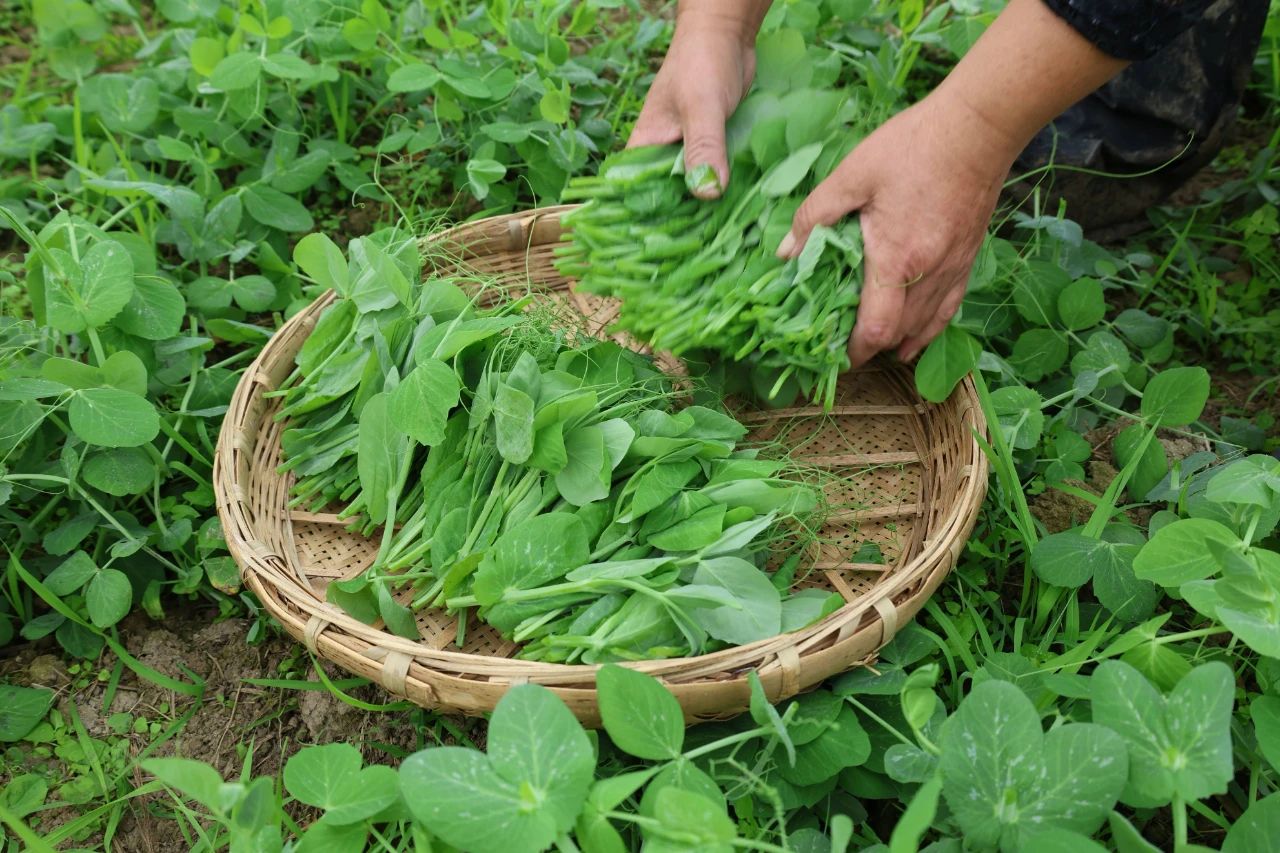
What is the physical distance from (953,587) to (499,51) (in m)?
1.32

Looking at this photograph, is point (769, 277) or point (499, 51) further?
point (499, 51)

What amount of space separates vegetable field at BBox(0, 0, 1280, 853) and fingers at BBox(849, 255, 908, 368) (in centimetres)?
3

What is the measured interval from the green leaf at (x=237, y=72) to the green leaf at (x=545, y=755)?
4.51 ft

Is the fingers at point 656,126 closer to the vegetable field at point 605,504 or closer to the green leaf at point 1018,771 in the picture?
the vegetable field at point 605,504

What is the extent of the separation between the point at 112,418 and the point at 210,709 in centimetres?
44

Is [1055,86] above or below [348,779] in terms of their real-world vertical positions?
above

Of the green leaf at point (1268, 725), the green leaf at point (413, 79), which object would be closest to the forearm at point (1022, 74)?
the green leaf at point (1268, 725)

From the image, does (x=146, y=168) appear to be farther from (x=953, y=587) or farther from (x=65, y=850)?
(x=953, y=587)

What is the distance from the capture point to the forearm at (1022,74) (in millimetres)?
1096

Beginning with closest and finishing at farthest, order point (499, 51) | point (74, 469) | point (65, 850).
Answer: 1. point (65, 850)
2. point (74, 469)
3. point (499, 51)

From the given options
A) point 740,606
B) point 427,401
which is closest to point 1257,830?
point 740,606

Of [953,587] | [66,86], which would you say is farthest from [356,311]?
[66,86]

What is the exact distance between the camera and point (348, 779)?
104cm

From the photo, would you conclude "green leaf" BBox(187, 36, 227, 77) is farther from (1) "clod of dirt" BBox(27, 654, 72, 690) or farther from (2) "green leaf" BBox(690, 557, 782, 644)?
(2) "green leaf" BBox(690, 557, 782, 644)
